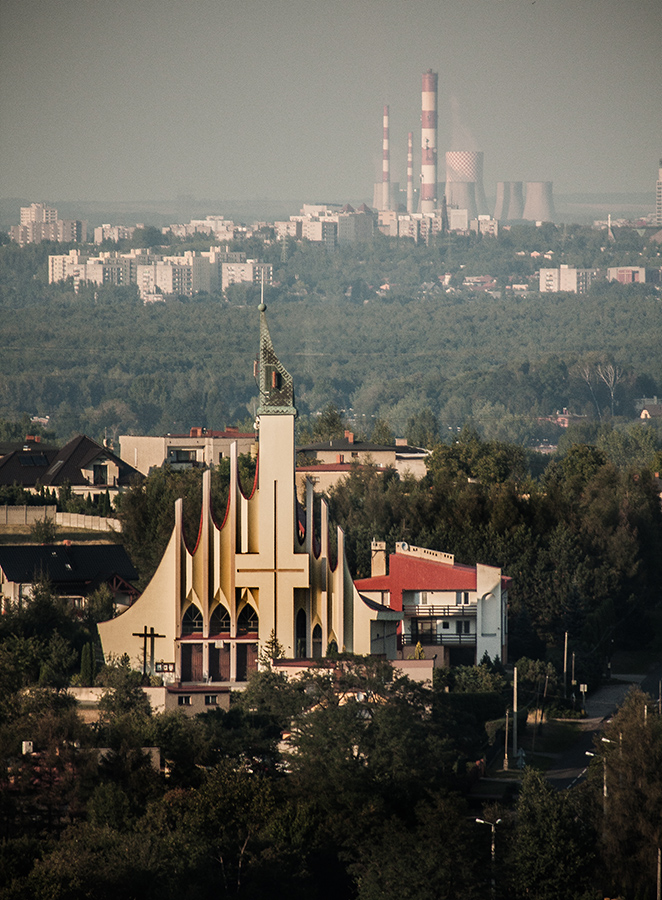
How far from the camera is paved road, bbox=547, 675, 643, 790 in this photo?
1503 inches

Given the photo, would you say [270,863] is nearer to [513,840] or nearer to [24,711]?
[513,840]

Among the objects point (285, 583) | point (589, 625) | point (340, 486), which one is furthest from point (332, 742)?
point (340, 486)

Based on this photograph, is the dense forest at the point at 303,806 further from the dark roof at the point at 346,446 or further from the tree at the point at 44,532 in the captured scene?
the dark roof at the point at 346,446

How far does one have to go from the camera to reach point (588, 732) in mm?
42812

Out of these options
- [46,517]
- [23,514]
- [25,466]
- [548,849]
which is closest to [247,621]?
[548,849]

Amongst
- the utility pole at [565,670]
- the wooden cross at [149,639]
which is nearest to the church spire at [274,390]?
the wooden cross at [149,639]

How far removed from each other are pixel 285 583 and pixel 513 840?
35.3ft

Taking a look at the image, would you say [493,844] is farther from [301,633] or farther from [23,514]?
[23,514]

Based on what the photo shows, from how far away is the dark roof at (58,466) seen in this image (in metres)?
74.3

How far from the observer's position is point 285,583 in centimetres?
4116

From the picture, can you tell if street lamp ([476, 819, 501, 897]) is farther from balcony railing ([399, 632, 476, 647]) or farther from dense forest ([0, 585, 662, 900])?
balcony railing ([399, 632, 476, 647])

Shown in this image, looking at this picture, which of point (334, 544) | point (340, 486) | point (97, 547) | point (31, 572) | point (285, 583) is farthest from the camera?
point (340, 486)

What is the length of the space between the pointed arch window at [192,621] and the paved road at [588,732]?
25.2 ft

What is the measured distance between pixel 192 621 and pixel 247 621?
1118mm
